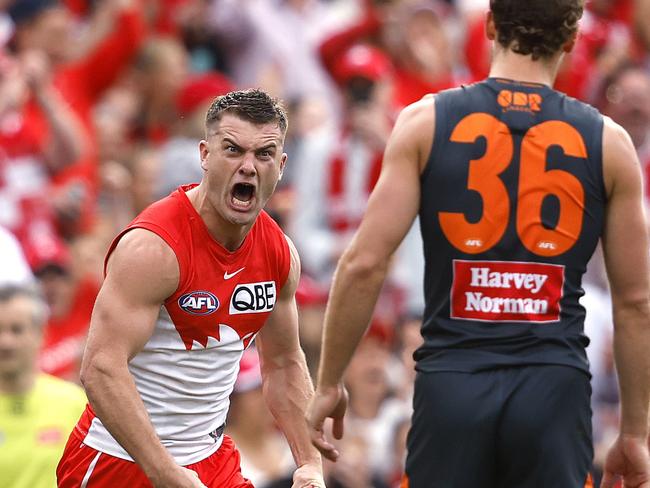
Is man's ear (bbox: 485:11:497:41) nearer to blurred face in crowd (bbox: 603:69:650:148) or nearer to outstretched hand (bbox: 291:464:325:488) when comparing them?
outstretched hand (bbox: 291:464:325:488)

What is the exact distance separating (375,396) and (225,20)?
3820mm

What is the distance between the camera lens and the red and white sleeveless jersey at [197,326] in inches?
201

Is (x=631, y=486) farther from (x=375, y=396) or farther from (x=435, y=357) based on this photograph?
(x=375, y=396)

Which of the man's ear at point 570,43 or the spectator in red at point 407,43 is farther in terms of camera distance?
the spectator in red at point 407,43

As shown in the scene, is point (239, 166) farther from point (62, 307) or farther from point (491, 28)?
point (62, 307)

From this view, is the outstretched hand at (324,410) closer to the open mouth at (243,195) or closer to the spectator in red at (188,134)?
the open mouth at (243,195)

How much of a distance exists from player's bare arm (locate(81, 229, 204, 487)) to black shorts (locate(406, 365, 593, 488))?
0.87 meters

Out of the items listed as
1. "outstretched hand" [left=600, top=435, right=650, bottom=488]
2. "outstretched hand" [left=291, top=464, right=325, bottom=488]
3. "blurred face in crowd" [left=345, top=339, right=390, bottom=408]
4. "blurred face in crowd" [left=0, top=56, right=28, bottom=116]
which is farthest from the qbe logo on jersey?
"blurred face in crowd" [left=0, top=56, right=28, bottom=116]

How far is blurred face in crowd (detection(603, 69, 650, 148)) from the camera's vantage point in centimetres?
1030

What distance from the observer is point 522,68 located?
5000mm

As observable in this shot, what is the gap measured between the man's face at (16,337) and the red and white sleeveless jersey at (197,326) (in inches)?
62.5

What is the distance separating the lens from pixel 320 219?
10438mm

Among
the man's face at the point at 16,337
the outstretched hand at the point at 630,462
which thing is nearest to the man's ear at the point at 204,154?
the outstretched hand at the point at 630,462

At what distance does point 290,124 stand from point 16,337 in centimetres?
432
